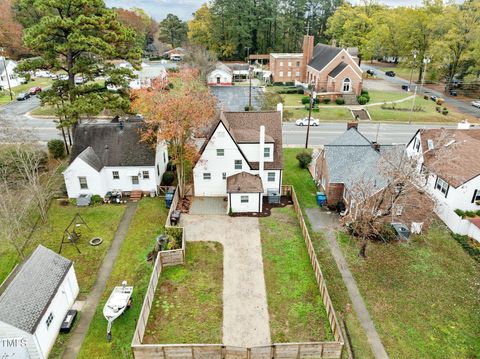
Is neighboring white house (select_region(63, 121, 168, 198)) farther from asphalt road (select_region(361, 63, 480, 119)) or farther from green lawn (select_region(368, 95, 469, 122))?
asphalt road (select_region(361, 63, 480, 119))

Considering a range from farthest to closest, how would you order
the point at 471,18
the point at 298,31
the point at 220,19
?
1. the point at 298,31
2. the point at 220,19
3. the point at 471,18

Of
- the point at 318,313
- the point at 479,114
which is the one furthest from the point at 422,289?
the point at 479,114

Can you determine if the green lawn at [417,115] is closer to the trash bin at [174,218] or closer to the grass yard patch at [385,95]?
the grass yard patch at [385,95]

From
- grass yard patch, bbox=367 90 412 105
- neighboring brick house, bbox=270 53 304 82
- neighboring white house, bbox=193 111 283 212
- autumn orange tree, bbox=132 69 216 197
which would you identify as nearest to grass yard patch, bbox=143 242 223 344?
neighboring white house, bbox=193 111 283 212

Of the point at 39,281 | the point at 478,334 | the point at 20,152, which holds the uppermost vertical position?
the point at 20,152

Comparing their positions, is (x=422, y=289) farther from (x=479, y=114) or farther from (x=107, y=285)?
(x=479, y=114)

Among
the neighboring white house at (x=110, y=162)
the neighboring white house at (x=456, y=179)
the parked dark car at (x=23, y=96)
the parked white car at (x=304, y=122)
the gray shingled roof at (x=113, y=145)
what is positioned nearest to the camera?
the neighboring white house at (x=456, y=179)

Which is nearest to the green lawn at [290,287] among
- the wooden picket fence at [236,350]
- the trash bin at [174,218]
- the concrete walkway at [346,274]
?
the wooden picket fence at [236,350]

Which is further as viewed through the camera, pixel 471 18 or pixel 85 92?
pixel 471 18

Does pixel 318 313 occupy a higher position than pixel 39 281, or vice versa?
pixel 39 281
